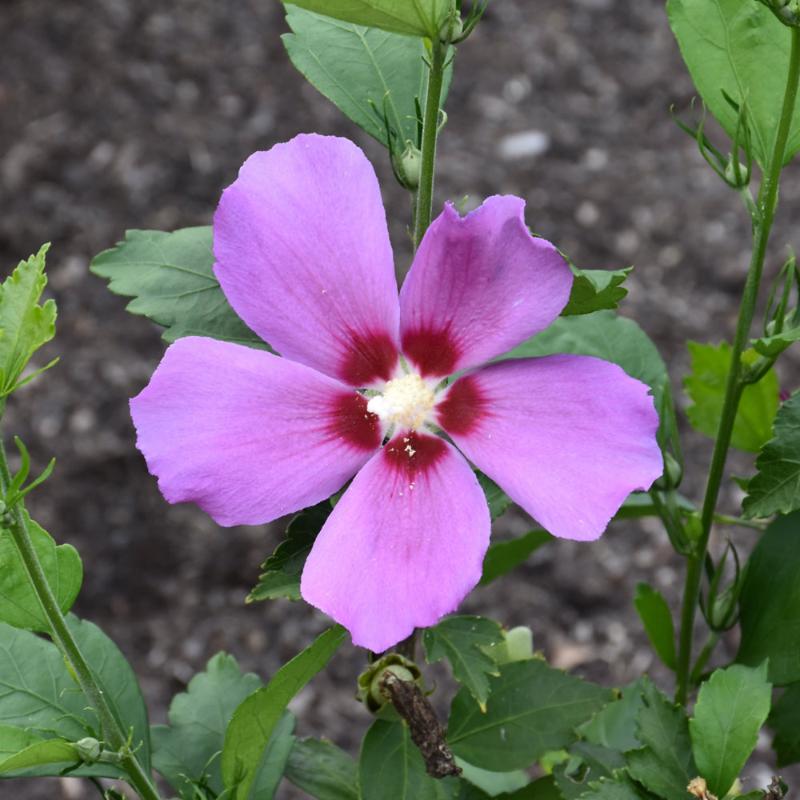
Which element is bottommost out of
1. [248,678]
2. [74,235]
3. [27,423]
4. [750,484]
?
[27,423]

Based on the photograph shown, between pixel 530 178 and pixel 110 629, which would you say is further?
pixel 530 178

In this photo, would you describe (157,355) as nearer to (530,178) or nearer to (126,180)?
(126,180)

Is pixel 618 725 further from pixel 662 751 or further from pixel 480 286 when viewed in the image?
pixel 480 286

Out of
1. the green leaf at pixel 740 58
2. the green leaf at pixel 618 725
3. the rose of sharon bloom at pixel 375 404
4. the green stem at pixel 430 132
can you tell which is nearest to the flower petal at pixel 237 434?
the rose of sharon bloom at pixel 375 404

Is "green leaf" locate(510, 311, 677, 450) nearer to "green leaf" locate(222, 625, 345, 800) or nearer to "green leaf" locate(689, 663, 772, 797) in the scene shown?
"green leaf" locate(689, 663, 772, 797)

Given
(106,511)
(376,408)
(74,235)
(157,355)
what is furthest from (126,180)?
(376,408)

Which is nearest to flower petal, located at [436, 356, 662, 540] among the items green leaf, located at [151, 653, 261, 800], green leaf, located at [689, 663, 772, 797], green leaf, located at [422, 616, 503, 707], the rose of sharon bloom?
the rose of sharon bloom
